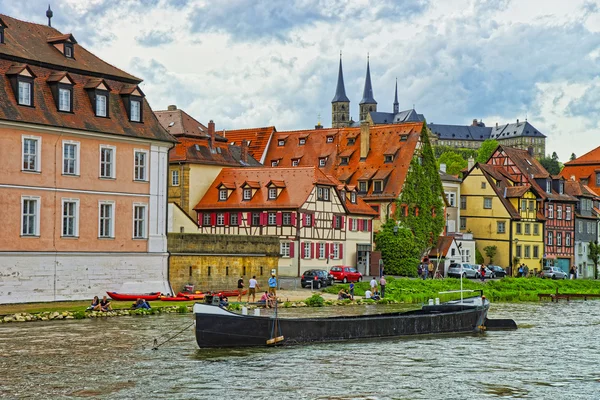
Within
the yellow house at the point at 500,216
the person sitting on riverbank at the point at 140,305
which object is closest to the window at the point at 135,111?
the person sitting on riverbank at the point at 140,305

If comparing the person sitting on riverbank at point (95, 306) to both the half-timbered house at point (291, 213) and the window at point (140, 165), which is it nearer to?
the window at point (140, 165)

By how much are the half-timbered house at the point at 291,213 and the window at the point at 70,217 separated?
24.8 m

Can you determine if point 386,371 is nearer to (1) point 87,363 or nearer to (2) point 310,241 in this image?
(1) point 87,363

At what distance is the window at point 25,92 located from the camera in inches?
1989

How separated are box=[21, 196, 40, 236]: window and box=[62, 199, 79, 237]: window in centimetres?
155

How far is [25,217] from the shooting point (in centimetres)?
5103

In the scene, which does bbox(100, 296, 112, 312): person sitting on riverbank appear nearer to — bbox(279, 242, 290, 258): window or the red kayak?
the red kayak

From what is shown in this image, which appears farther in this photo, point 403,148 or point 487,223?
point 487,223

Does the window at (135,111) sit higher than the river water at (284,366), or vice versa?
the window at (135,111)

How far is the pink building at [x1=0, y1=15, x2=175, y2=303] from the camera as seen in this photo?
50.3 metres

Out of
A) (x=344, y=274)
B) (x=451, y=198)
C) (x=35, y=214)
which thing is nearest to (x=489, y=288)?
(x=344, y=274)

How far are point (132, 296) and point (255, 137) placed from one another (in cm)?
4786

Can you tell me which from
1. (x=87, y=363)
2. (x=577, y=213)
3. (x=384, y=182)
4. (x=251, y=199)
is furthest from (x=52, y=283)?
(x=577, y=213)

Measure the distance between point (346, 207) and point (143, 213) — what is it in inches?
1063
